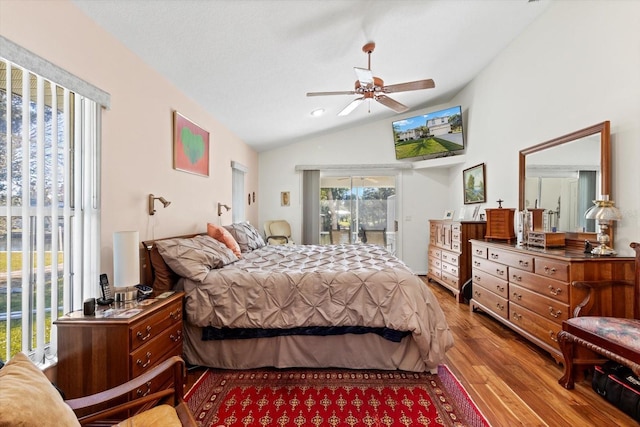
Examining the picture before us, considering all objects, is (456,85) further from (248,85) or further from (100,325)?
(100,325)

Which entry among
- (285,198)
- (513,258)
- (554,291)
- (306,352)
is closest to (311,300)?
(306,352)

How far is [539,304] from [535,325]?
0.66 feet

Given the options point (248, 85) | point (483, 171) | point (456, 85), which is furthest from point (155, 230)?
point (456, 85)

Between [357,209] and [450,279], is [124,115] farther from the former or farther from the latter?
[357,209]

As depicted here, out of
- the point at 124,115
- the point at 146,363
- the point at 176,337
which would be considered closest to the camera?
the point at 146,363

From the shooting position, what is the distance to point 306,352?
2352 millimetres

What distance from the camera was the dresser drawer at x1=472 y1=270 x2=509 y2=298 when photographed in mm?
3098

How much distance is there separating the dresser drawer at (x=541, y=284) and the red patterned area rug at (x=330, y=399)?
3.53ft

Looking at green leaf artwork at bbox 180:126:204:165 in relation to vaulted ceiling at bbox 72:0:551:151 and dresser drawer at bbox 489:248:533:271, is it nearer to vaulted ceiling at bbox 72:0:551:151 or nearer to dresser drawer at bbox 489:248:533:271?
vaulted ceiling at bbox 72:0:551:151

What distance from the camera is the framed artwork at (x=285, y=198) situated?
20.0 feet

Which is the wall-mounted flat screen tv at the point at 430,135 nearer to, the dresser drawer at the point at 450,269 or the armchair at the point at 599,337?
the dresser drawer at the point at 450,269

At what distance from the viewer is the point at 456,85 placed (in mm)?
Result: 4895

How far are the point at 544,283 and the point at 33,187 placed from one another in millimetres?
3627

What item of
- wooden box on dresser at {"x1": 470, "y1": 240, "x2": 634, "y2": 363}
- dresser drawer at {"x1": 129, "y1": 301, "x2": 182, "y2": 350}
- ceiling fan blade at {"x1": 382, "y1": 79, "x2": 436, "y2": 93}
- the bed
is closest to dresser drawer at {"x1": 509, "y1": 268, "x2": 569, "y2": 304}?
wooden box on dresser at {"x1": 470, "y1": 240, "x2": 634, "y2": 363}
